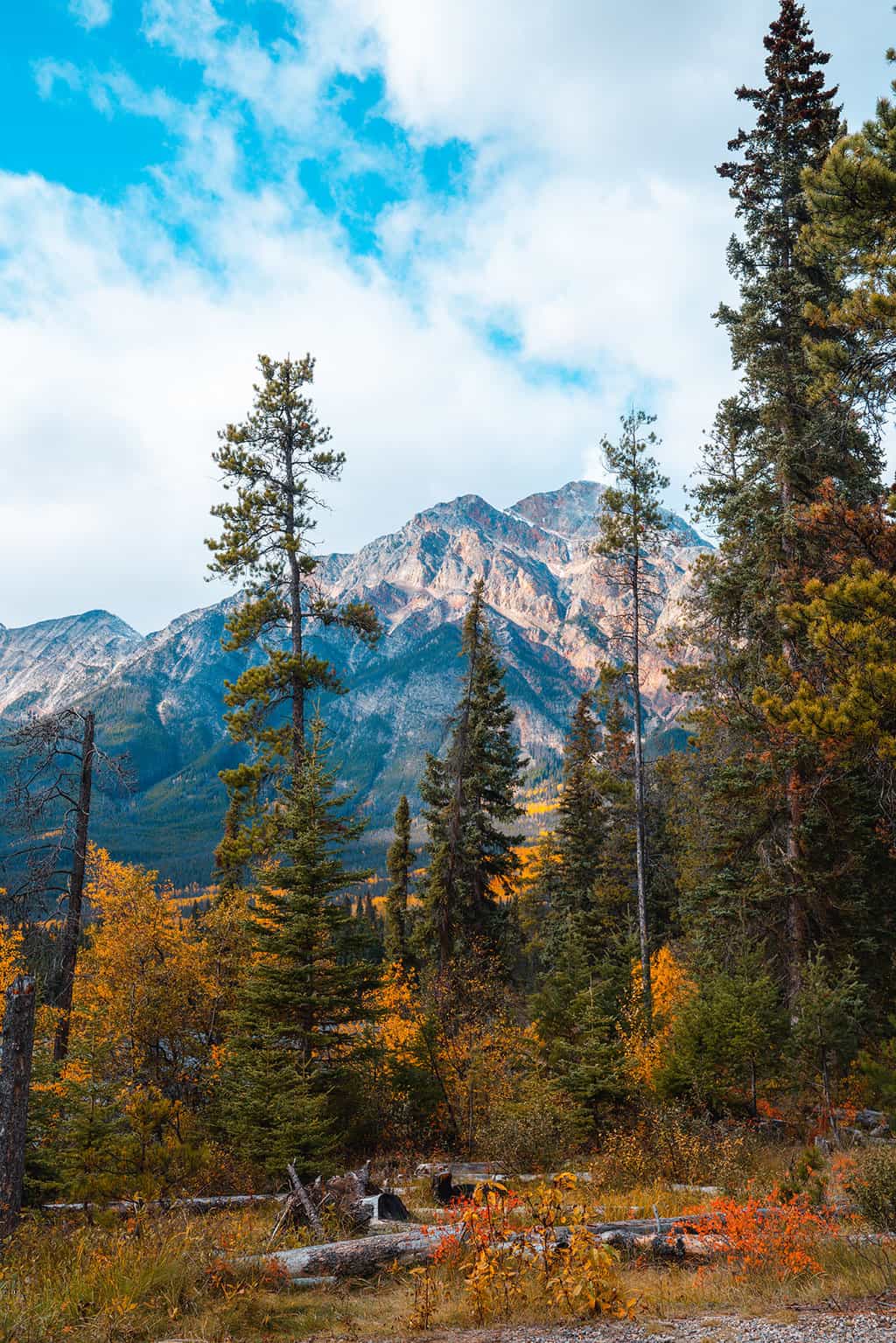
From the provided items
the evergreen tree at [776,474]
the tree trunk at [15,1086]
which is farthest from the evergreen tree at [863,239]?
the tree trunk at [15,1086]

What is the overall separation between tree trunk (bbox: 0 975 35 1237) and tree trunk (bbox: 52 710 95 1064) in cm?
744

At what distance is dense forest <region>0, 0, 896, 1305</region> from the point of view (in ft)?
36.8

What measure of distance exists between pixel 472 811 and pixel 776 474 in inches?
604

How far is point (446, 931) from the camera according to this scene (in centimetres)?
2575

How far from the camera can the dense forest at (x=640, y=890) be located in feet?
36.8

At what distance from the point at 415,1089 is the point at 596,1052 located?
4.14 metres

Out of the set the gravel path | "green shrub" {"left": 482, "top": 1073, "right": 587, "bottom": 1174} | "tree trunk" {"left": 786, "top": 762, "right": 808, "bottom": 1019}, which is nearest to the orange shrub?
the gravel path

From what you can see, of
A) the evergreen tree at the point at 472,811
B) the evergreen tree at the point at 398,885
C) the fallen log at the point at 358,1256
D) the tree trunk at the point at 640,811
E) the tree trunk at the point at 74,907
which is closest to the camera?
the fallen log at the point at 358,1256

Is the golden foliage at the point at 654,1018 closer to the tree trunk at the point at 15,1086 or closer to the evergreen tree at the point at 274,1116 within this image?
the evergreen tree at the point at 274,1116

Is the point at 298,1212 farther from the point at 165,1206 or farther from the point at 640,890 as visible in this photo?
the point at 640,890

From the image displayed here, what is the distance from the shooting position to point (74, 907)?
649 inches

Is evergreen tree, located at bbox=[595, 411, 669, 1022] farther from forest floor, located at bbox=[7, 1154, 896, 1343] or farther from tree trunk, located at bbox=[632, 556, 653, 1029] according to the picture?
forest floor, located at bbox=[7, 1154, 896, 1343]

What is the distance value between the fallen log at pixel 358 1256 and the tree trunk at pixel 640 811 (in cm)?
1254

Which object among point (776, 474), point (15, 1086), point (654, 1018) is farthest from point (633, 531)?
point (15, 1086)
